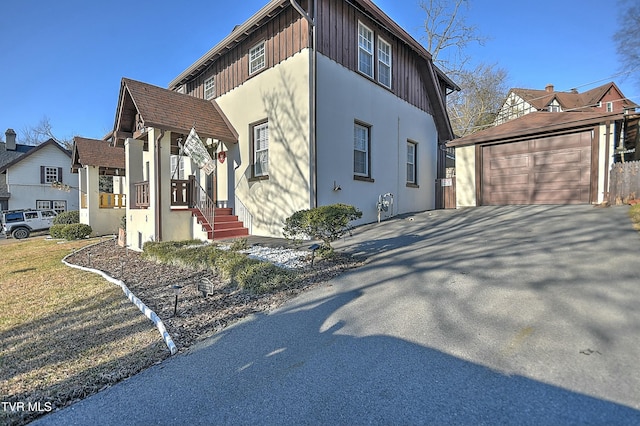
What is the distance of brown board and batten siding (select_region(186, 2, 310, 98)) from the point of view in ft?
29.7

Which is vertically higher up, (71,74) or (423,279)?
(71,74)

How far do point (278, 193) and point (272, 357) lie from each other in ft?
23.0

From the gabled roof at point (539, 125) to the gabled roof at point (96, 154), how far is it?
16840 millimetres

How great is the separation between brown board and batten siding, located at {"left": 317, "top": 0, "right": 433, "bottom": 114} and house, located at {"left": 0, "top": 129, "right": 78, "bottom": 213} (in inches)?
1004

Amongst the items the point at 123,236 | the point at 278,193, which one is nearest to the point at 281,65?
the point at 278,193

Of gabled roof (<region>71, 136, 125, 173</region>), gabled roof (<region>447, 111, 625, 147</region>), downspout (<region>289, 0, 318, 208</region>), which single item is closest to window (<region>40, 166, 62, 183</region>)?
gabled roof (<region>71, 136, 125, 173</region>)

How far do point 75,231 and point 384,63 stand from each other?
16015mm

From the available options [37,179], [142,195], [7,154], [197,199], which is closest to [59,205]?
[37,179]

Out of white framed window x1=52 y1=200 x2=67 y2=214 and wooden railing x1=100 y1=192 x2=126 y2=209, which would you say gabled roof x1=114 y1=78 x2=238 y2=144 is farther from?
white framed window x1=52 y1=200 x2=67 y2=214

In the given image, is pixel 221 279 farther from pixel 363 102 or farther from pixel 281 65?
pixel 363 102

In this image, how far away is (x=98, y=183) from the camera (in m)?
16.5

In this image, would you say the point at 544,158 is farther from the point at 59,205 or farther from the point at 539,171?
the point at 59,205

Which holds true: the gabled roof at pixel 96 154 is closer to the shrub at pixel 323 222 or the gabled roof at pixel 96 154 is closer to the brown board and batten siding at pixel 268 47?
the brown board and batten siding at pixel 268 47

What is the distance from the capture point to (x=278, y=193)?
9.68 m
